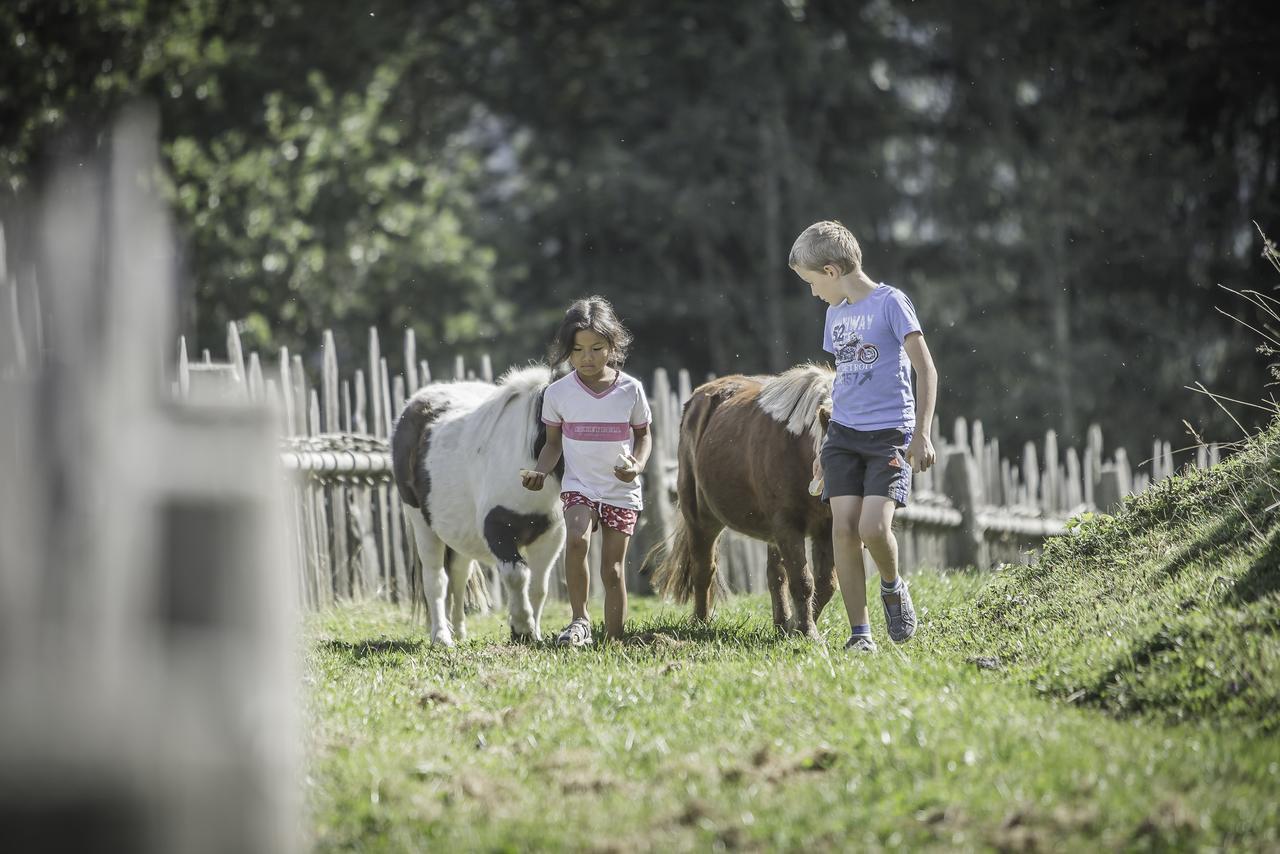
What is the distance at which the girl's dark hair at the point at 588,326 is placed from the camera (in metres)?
6.46

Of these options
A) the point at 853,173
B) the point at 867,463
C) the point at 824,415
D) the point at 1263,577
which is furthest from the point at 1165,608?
the point at 853,173

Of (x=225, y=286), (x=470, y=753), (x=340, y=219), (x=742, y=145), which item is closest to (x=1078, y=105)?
(x=742, y=145)

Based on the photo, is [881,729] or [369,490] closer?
[881,729]

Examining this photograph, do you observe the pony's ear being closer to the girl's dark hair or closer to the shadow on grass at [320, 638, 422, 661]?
the girl's dark hair

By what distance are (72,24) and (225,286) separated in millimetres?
3736

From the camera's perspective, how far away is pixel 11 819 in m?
2.19

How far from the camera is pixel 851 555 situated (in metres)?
5.84

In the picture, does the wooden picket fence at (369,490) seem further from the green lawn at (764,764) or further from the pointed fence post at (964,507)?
the green lawn at (764,764)

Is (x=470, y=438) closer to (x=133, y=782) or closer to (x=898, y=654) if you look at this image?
(x=898, y=654)

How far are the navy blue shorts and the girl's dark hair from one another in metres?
1.17

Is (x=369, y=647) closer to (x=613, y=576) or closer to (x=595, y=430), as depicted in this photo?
(x=613, y=576)

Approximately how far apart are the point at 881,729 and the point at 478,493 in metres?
3.53

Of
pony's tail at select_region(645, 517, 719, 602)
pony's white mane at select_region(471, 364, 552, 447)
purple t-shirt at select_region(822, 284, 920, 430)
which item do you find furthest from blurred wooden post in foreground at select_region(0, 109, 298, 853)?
pony's tail at select_region(645, 517, 719, 602)

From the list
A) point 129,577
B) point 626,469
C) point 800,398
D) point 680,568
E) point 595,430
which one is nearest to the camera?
point 129,577
